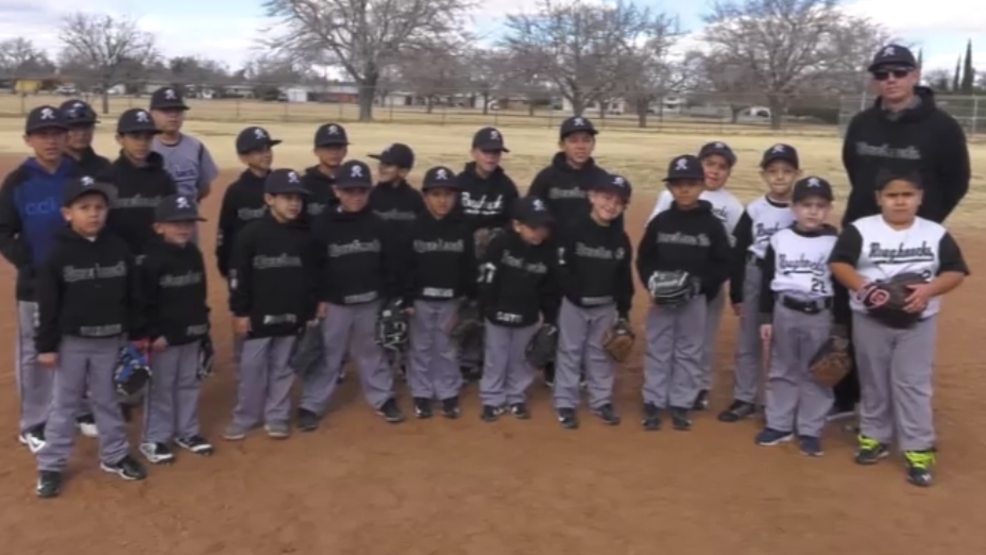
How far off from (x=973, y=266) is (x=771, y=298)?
23.7ft

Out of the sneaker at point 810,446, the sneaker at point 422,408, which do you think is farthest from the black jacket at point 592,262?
the sneaker at point 810,446

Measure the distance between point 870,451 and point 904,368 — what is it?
498mm

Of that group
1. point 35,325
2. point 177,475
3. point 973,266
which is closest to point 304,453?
point 177,475

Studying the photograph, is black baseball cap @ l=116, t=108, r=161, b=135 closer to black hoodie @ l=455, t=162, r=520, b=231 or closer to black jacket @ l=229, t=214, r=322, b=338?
black jacket @ l=229, t=214, r=322, b=338

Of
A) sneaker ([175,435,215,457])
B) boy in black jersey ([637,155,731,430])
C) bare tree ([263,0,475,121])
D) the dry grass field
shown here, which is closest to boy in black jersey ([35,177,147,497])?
the dry grass field

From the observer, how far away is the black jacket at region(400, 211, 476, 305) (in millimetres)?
5652

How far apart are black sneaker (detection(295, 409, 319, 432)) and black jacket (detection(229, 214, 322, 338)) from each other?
1.68 ft

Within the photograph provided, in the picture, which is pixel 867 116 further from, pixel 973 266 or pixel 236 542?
pixel 973 266

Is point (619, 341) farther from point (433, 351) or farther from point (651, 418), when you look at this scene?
point (433, 351)

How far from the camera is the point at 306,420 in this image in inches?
215

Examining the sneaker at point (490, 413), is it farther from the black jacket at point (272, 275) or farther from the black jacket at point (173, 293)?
the black jacket at point (173, 293)

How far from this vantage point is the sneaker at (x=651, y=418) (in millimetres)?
5539

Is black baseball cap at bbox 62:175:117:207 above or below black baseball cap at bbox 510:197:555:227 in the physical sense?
above

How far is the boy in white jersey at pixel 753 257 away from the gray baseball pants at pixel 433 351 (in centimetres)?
161
